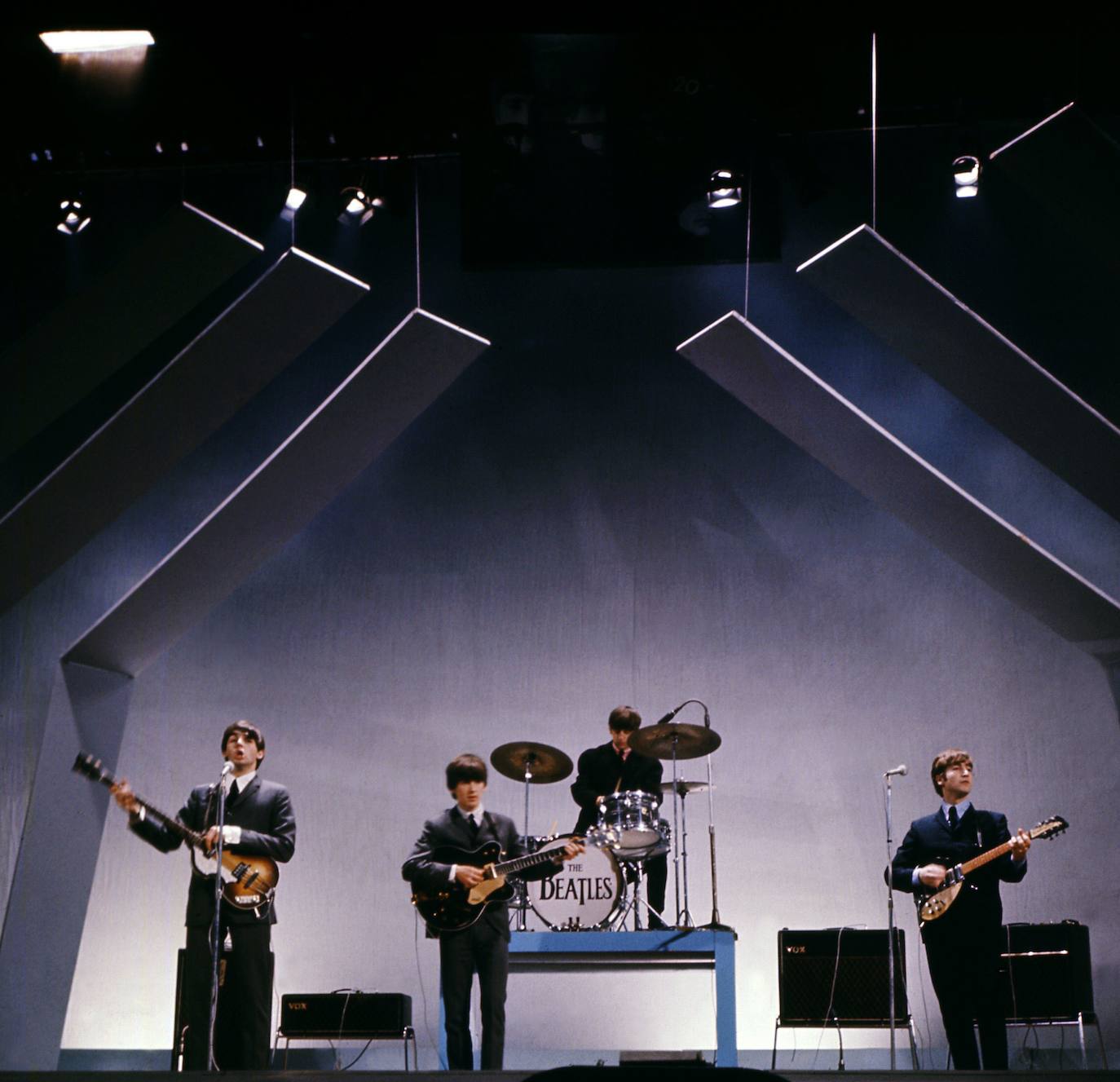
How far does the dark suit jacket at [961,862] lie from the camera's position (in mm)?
5516

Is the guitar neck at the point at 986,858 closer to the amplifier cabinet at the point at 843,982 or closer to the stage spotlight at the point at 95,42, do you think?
the amplifier cabinet at the point at 843,982

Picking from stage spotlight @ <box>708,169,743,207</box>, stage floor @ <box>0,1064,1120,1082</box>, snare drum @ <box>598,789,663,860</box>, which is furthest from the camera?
stage spotlight @ <box>708,169,743,207</box>

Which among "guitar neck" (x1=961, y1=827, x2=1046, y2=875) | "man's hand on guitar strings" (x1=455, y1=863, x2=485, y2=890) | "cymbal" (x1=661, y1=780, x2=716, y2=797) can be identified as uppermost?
"cymbal" (x1=661, y1=780, x2=716, y2=797)

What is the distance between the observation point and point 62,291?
9477 millimetres

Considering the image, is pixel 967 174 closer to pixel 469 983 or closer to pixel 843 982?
pixel 843 982

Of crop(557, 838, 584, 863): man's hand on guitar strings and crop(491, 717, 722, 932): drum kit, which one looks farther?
crop(491, 717, 722, 932): drum kit

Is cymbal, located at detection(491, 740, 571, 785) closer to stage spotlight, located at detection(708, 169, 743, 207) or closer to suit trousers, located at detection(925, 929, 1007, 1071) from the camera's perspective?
suit trousers, located at detection(925, 929, 1007, 1071)

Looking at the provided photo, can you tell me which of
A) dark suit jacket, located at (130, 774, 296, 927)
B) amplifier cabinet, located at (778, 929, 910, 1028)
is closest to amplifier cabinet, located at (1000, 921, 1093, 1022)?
amplifier cabinet, located at (778, 929, 910, 1028)

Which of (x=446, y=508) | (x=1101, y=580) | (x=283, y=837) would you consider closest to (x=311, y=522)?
(x=446, y=508)

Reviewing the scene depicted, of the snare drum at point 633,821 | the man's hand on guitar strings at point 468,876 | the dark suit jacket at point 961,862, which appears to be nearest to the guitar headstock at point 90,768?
the man's hand on guitar strings at point 468,876

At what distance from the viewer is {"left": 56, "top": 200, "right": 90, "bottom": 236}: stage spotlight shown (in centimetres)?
831

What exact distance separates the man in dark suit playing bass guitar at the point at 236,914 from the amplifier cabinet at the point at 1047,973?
3.77m

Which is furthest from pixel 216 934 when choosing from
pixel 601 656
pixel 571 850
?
pixel 601 656

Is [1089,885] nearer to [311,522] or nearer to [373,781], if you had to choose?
[373,781]
